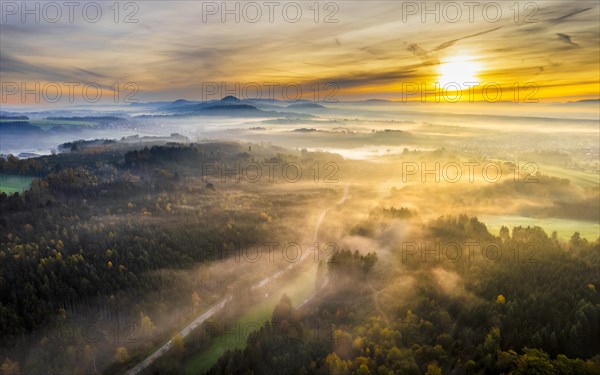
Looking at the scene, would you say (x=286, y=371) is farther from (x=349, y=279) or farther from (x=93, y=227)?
(x=93, y=227)

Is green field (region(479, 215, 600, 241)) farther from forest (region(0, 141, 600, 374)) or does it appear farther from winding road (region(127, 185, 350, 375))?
winding road (region(127, 185, 350, 375))

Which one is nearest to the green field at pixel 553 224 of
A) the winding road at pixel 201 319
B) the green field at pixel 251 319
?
the green field at pixel 251 319

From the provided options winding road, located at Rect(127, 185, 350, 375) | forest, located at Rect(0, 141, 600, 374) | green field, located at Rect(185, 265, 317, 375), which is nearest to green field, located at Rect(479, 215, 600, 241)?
forest, located at Rect(0, 141, 600, 374)

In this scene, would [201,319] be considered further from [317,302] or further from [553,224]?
[553,224]

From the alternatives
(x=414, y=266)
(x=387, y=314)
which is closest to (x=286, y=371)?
(x=387, y=314)

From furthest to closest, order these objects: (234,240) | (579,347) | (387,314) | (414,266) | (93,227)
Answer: (234,240)
(93,227)
(414,266)
(387,314)
(579,347)

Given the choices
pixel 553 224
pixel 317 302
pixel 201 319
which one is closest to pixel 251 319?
pixel 201 319

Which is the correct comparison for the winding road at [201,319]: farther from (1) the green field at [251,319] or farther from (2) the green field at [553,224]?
(2) the green field at [553,224]
